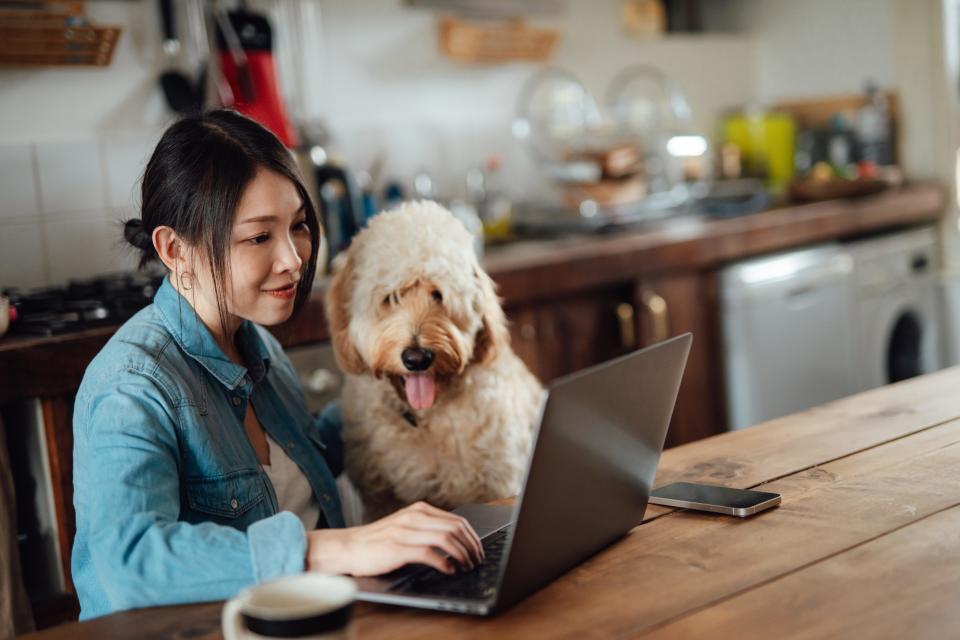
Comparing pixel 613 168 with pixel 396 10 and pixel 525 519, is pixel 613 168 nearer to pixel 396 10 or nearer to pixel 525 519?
pixel 396 10

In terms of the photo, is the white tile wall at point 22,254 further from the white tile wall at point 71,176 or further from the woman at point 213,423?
the woman at point 213,423

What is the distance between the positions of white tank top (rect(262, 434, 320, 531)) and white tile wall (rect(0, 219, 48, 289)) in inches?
54.5

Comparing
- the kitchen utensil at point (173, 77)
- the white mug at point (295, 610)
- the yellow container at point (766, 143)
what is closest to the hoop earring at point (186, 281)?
the white mug at point (295, 610)

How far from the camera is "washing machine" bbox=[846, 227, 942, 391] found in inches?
140

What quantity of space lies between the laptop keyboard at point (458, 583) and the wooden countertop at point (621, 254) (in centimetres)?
110

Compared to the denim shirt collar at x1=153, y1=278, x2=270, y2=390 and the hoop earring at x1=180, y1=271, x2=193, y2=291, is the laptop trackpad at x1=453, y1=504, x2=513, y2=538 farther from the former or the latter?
the hoop earring at x1=180, y1=271, x2=193, y2=291

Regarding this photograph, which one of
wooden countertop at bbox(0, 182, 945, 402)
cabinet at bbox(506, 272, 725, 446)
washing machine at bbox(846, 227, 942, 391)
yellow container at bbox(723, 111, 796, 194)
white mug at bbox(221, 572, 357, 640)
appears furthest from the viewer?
yellow container at bbox(723, 111, 796, 194)

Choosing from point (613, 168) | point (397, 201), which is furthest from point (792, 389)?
point (397, 201)

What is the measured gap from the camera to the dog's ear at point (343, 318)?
1.72 metres

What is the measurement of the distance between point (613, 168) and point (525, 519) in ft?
8.69

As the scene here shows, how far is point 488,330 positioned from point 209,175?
61 centimetres

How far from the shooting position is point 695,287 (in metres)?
3.12

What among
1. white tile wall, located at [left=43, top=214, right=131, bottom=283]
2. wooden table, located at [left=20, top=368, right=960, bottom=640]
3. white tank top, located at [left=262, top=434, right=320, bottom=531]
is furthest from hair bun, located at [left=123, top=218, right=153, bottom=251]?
white tile wall, located at [left=43, top=214, right=131, bottom=283]

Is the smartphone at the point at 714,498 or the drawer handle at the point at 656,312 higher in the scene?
the smartphone at the point at 714,498
